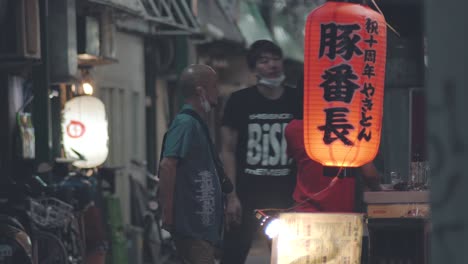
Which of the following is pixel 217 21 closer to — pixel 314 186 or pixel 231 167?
pixel 231 167

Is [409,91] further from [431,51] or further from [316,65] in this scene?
[431,51]

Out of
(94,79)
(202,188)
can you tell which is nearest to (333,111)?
(202,188)

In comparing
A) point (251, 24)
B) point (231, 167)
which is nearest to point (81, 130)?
point (231, 167)

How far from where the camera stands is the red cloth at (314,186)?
32.0 ft

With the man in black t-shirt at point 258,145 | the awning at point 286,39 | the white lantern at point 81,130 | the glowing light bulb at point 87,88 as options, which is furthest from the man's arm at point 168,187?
the awning at point 286,39

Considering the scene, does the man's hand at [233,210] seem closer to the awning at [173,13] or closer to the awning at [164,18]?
the awning at [164,18]

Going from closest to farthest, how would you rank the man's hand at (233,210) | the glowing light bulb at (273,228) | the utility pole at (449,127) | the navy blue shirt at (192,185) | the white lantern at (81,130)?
the utility pole at (449,127) → the glowing light bulb at (273,228) → the navy blue shirt at (192,185) → the man's hand at (233,210) → the white lantern at (81,130)

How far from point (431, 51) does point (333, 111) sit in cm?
532

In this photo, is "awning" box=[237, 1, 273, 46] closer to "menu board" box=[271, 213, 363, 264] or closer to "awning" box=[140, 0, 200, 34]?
"awning" box=[140, 0, 200, 34]

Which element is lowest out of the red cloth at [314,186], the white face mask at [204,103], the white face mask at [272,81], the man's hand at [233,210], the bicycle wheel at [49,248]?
the bicycle wheel at [49,248]

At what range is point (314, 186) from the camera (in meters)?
9.95

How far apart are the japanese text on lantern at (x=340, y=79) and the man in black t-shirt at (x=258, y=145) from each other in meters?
1.79

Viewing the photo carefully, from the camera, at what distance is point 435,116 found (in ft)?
14.4

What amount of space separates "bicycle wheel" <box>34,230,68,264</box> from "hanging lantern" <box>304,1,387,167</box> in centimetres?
465
